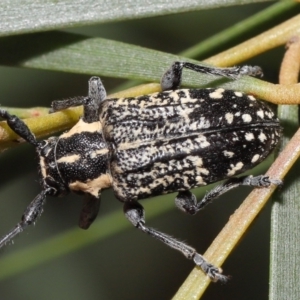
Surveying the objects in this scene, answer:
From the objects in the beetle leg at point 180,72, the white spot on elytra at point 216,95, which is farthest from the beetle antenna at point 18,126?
the white spot on elytra at point 216,95

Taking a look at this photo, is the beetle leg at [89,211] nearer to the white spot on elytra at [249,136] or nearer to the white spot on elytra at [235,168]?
the white spot on elytra at [235,168]

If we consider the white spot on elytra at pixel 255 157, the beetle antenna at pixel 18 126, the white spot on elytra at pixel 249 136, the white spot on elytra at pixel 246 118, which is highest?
the beetle antenna at pixel 18 126

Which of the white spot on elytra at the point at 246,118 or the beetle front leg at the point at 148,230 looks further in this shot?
the beetle front leg at the point at 148,230

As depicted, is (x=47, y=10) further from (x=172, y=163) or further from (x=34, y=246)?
(x=34, y=246)

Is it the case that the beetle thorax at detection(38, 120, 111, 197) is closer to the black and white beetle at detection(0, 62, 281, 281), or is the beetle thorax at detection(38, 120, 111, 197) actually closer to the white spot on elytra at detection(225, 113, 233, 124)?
the black and white beetle at detection(0, 62, 281, 281)

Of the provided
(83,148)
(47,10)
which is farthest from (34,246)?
(47,10)

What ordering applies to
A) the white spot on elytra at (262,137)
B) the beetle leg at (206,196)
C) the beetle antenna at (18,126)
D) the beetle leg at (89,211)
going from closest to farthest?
the beetle antenna at (18,126) < the white spot on elytra at (262,137) < the beetle leg at (206,196) < the beetle leg at (89,211)

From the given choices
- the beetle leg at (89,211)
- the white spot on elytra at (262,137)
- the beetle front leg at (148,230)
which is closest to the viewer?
the white spot on elytra at (262,137)
